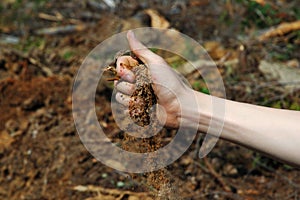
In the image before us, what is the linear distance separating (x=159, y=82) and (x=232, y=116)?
310 mm

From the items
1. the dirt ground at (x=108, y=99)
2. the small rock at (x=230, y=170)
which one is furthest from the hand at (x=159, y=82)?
the small rock at (x=230, y=170)

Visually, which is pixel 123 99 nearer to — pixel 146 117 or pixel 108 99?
pixel 146 117

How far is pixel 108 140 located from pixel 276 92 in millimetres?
1189

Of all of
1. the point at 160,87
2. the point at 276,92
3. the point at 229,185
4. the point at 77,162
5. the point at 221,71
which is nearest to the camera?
the point at 160,87

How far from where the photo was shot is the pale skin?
167 cm

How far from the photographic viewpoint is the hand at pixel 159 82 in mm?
1805

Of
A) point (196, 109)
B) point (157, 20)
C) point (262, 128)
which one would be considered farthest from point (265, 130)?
point (157, 20)

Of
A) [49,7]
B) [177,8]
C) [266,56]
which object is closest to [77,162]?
[266,56]

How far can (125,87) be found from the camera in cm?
184

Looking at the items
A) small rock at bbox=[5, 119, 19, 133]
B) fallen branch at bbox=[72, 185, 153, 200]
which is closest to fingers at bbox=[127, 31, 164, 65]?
fallen branch at bbox=[72, 185, 153, 200]

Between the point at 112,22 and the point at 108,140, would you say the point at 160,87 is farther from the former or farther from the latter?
the point at 112,22

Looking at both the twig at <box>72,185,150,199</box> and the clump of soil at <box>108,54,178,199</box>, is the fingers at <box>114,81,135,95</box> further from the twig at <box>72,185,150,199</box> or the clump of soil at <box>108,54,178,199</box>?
the twig at <box>72,185,150,199</box>

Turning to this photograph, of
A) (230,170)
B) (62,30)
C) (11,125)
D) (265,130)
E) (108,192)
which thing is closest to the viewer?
(265,130)

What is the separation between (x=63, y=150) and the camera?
9.46ft
